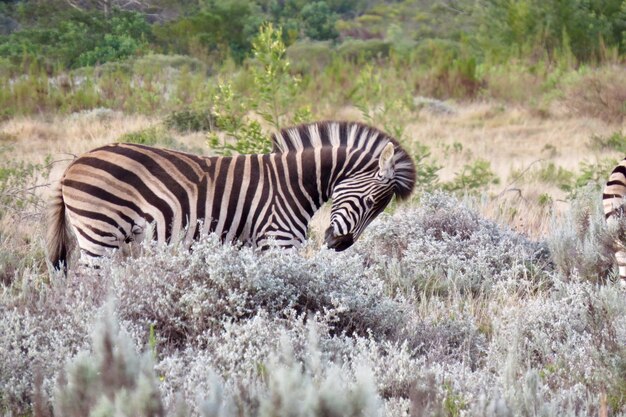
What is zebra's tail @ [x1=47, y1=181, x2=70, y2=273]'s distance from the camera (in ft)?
19.8

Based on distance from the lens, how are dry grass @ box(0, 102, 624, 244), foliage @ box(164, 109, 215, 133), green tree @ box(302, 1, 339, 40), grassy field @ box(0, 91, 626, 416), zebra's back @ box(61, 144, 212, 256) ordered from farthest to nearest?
green tree @ box(302, 1, 339, 40) → foliage @ box(164, 109, 215, 133) → dry grass @ box(0, 102, 624, 244) → zebra's back @ box(61, 144, 212, 256) → grassy field @ box(0, 91, 626, 416)

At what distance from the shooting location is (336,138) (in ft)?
21.8

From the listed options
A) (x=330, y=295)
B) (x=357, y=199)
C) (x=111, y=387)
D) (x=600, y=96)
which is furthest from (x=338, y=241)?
(x=600, y=96)

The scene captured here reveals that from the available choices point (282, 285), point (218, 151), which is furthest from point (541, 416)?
point (218, 151)

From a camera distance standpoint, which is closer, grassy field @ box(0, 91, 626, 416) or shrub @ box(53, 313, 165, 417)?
shrub @ box(53, 313, 165, 417)

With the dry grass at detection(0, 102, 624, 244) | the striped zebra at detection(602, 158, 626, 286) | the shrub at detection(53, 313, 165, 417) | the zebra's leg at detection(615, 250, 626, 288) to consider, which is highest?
the shrub at detection(53, 313, 165, 417)

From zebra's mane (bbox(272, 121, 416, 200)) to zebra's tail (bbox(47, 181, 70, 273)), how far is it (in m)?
1.61

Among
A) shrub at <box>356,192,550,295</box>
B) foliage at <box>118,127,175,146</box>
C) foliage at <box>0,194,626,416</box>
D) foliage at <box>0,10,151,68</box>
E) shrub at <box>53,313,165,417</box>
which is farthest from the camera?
foliage at <box>0,10,151,68</box>

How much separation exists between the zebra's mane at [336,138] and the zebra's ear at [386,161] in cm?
22

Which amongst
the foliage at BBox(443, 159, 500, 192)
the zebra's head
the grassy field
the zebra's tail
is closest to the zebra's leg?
the grassy field

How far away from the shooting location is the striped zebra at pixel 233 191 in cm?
579

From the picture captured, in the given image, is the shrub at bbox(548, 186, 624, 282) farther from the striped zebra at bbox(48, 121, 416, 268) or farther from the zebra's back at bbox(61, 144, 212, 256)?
the zebra's back at bbox(61, 144, 212, 256)

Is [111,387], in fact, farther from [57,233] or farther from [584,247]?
[584,247]

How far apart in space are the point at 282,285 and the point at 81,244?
152 cm
